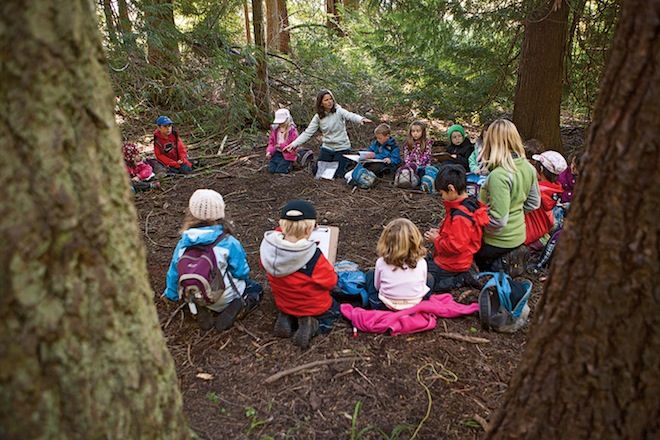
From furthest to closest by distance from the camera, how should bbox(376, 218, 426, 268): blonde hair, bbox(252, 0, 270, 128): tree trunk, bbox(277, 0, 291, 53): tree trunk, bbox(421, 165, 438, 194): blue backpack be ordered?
bbox(277, 0, 291, 53): tree trunk < bbox(252, 0, 270, 128): tree trunk < bbox(421, 165, 438, 194): blue backpack < bbox(376, 218, 426, 268): blonde hair

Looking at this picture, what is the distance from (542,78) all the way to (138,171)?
19.5ft

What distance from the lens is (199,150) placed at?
887 centimetres

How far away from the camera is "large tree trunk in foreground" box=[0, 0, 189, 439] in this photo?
1.16m

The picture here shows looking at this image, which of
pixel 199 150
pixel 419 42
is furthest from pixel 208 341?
pixel 419 42

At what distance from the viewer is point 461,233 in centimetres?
410

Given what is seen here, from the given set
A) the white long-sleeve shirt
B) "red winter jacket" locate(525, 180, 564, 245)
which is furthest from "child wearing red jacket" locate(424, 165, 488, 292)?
the white long-sleeve shirt

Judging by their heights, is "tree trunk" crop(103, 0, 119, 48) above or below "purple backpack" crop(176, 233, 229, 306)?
above

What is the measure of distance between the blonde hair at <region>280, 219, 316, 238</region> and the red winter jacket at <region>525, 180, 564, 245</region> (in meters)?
2.36

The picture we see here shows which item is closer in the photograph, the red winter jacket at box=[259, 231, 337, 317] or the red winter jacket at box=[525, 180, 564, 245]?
the red winter jacket at box=[259, 231, 337, 317]

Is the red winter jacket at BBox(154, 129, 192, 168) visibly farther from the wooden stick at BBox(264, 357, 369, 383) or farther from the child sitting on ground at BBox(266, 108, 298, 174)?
the wooden stick at BBox(264, 357, 369, 383)

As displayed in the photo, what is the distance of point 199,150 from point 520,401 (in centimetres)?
789

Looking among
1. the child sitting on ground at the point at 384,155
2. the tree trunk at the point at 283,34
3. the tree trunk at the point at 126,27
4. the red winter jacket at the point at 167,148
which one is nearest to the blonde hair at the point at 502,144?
the child sitting on ground at the point at 384,155

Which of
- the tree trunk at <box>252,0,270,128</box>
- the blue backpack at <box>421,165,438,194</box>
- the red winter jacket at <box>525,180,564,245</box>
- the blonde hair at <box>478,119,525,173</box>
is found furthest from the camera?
the tree trunk at <box>252,0,270,128</box>

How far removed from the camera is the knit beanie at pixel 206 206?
11.9 feet
